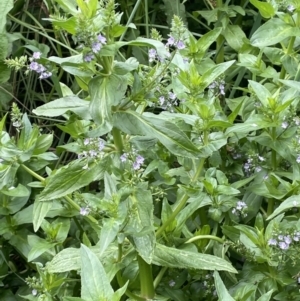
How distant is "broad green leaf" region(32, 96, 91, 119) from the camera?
3.22 feet

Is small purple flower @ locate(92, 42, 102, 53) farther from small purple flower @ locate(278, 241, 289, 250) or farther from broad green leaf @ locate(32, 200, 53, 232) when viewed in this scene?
small purple flower @ locate(278, 241, 289, 250)

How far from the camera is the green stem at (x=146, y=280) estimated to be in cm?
104

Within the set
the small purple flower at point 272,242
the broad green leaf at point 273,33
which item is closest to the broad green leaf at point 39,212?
the small purple flower at point 272,242

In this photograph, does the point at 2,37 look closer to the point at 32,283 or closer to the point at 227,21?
the point at 227,21

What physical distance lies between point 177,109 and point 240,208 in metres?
0.25

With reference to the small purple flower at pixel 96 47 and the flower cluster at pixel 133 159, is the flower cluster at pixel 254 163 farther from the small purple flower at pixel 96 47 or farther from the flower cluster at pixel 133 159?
the small purple flower at pixel 96 47

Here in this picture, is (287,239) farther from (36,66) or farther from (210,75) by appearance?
(36,66)

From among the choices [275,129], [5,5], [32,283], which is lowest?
[32,283]

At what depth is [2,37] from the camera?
1610 mm

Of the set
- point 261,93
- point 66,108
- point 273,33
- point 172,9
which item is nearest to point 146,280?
point 66,108

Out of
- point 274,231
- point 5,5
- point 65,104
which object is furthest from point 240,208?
point 5,5

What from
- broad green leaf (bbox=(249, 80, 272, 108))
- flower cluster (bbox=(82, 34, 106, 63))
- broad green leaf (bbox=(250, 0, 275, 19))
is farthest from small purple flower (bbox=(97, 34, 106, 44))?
broad green leaf (bbox=(250, 0, 275, 19))

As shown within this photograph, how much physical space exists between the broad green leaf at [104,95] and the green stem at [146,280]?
29 centimetres

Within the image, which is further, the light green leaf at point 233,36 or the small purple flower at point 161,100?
the light green leaf at point 233,36
